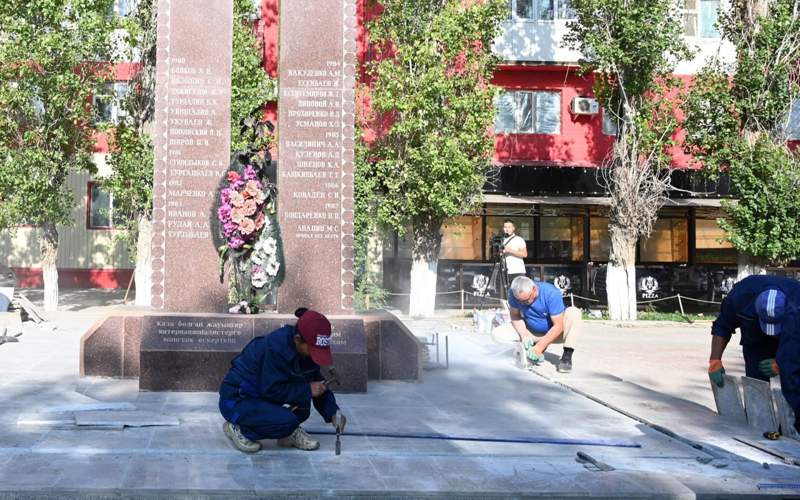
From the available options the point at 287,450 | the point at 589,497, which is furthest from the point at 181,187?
the point at 589,497

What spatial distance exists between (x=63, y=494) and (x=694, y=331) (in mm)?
16308

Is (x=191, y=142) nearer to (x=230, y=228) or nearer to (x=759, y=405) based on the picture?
(x=230, y=228)

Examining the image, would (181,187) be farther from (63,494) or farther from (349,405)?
(63,494)

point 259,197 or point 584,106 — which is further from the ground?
point 584,106

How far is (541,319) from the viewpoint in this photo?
1166 cm

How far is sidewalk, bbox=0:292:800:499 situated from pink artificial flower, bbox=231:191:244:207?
221cm

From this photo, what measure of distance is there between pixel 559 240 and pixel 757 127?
6692 mm

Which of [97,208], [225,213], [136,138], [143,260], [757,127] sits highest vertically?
[757,127]

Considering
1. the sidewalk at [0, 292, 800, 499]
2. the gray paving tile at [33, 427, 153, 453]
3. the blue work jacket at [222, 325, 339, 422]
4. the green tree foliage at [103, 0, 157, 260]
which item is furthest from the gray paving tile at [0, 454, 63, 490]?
the green tree foliage at [103, 0, 157, 260]

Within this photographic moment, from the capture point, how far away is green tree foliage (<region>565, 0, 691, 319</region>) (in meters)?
20.8

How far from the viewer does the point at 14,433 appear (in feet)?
22.6

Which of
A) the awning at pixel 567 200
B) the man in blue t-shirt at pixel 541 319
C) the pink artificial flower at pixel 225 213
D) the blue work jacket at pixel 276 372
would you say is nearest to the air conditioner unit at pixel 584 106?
the awning at pixel 567 200

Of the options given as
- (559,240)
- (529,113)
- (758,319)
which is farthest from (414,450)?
(529,113)

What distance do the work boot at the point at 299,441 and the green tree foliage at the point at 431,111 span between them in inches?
561
